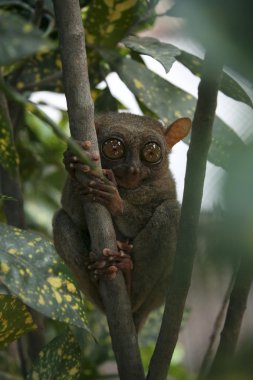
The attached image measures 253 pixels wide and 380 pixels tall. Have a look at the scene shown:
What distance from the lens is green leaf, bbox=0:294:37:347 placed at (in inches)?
71.2

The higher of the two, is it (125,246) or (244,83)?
(244,83)

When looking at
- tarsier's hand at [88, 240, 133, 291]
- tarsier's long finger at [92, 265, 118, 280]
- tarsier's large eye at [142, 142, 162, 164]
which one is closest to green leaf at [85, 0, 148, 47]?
tarsier's large eye at [142, 142, 162, 164]

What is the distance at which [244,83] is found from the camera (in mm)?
331

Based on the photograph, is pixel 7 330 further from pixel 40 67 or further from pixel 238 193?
pixel 40 67

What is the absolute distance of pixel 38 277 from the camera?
1.59 meters

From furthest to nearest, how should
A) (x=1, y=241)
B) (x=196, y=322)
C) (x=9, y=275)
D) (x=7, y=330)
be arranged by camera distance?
(x=196, y=322) → (x=7, y=330) → (x=1, y=241) → (x=9, y=275)

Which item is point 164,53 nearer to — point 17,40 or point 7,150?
point 7,150

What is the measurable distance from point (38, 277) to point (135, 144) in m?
1.59

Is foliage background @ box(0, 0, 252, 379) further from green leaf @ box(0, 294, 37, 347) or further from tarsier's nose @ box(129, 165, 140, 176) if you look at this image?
tarsier's nose @ box(129, 165, 140, 176)

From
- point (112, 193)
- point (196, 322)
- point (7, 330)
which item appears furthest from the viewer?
point (196, 322)

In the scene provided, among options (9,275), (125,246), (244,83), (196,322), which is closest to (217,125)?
(125,246)

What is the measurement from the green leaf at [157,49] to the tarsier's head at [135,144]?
0.65 m

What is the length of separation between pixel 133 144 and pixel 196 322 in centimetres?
314

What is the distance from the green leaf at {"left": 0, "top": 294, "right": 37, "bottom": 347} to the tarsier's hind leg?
2.61ft
